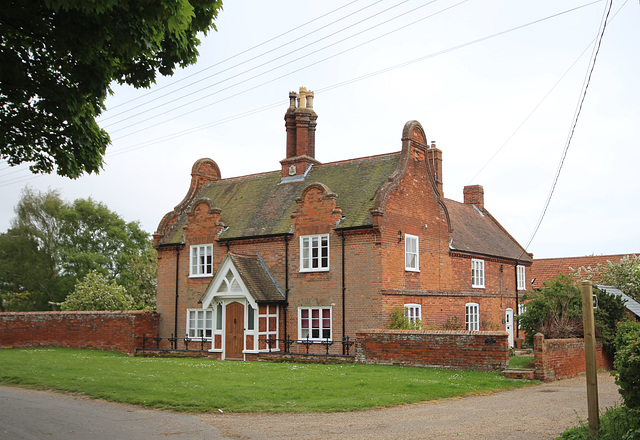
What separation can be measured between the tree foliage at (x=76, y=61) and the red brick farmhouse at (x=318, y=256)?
14.0m

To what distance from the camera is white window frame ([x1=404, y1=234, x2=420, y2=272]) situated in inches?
1049

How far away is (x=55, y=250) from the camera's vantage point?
5953 cm

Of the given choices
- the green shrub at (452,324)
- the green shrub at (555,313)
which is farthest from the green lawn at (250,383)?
the green shrub at (452,324)

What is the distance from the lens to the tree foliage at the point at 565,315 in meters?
20.4

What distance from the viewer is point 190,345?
30125 mm

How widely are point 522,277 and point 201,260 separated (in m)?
19.9

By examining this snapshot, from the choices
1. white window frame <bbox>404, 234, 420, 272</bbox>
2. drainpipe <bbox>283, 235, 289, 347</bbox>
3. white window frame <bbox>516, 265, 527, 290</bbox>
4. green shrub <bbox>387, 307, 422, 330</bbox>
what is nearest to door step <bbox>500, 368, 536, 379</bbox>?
green shrub <bbox>387, 307, 422, 330</bbox>

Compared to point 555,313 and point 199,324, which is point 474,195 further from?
point 555,313

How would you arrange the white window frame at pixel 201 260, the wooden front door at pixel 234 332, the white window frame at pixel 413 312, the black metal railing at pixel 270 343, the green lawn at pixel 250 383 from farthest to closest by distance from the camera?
the white window frame at pixel 201 260, the wooden front door at pixel 234 332, the white window frame at pixel 413 312, the black metal railing at pixel 270 343, the green lawn at pixel 250 383

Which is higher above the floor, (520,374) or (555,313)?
(555,313)

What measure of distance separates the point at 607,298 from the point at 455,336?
6299mm

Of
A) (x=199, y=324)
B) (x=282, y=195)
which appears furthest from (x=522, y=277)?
(x=199, y=324)

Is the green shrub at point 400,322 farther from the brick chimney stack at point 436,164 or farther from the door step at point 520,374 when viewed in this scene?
the brick chimney stack at point 436,164

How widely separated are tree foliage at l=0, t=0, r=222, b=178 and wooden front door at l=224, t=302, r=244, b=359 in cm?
1457
